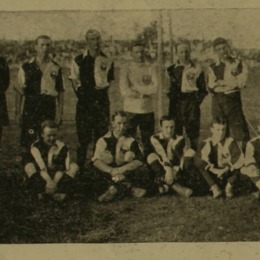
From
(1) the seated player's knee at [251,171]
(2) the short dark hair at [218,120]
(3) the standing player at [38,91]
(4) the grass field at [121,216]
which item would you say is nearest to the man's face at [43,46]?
Result: (3) the standing player at [38,91]

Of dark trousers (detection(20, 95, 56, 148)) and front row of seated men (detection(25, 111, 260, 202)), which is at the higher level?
dark trousers (detection(20, 95, 56, 148))

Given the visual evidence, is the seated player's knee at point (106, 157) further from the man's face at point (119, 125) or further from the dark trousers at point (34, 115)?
the dark trousers at point (34, 115)

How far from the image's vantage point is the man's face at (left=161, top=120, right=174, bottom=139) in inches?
109

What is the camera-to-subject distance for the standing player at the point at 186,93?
2777mm

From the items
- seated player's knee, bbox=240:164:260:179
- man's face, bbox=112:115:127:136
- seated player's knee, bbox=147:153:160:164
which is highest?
man's face, bbox=112:115:127:136

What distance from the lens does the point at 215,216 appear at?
8.88 ft

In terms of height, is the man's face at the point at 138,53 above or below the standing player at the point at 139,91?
above

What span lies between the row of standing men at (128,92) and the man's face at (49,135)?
36mm

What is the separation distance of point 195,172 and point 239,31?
660 millimetres

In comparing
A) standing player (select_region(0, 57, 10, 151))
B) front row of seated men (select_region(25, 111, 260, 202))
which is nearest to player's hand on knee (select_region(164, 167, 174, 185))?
front row of seated men (select_region(25, 111, 260, 202))

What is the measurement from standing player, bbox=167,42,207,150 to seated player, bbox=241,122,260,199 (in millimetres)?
235

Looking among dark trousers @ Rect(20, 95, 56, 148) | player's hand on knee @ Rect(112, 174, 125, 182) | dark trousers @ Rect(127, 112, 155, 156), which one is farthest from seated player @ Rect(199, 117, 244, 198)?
dark trousers @ Rect(20, 95, 56, 148)

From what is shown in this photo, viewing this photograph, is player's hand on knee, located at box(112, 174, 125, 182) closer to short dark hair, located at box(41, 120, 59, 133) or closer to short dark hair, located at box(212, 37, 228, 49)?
short dark hair, located at box(41, 120, 59, 133)
